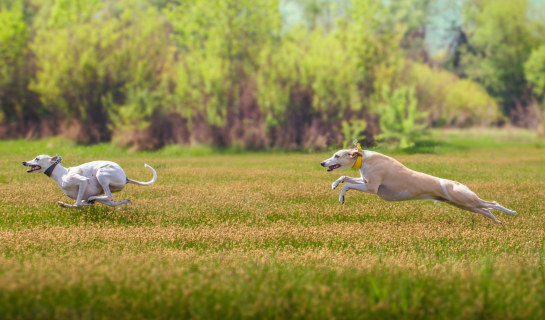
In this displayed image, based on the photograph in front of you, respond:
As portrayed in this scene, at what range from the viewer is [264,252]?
583 cm

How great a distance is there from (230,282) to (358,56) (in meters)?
22.9

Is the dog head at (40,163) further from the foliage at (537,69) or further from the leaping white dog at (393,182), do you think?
the foliage at (537,69)

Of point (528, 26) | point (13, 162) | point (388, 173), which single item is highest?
point (528, 26)

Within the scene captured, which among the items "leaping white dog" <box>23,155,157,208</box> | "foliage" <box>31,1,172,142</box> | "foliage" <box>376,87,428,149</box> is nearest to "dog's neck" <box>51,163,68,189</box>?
"leaping white dog" <box>23,155,157,208</box>

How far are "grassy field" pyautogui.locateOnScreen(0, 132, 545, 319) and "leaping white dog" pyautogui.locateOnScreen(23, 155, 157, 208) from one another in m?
0.24

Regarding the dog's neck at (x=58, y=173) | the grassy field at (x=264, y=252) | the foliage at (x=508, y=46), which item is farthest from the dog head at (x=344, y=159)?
the foliage at (x=508, y=46)

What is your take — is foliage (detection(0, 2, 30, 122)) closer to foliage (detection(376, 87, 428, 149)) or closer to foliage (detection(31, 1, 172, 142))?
foliage (detection(31, 1, 172, 142))

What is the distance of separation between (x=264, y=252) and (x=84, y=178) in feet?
12.3

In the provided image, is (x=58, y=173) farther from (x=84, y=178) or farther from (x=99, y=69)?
(x=99, y=69)

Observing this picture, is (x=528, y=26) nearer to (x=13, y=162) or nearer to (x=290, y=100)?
(x=290, y=100)

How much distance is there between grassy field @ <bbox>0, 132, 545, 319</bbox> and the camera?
4051 millimetres

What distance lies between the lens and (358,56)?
1011 inches

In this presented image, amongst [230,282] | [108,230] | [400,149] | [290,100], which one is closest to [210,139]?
[290,100]

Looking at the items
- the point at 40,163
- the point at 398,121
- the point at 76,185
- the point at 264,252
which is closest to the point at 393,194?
the point at 264,252
